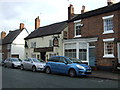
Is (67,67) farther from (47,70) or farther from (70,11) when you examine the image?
(70,11)

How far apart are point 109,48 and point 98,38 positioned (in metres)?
1.80

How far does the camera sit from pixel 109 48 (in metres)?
18.3

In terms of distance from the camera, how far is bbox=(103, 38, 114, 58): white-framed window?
705 inches

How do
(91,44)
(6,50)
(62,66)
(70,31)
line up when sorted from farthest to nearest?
(6,50) → (70,31) → (91,44) → (62,66)

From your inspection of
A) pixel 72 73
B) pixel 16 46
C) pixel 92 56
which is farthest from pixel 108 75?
pixel 16 46

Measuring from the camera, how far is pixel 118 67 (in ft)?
54.0

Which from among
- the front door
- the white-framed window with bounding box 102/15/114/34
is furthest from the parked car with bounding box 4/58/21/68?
the white-framed window with bounding box 102/15/114/34

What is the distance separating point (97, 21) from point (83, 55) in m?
4.47

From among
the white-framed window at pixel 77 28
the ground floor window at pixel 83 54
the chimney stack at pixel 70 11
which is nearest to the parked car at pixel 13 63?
the ground floor window at pixel 83 54

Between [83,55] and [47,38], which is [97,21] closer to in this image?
[83,55]

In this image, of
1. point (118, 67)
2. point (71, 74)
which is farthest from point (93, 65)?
point (71, 74)

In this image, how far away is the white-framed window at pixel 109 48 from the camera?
1791cm

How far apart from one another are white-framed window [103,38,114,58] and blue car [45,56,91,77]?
446 centimetres

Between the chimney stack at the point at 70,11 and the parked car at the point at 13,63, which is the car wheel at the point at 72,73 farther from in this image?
the chimney stack at the point at 70,11
